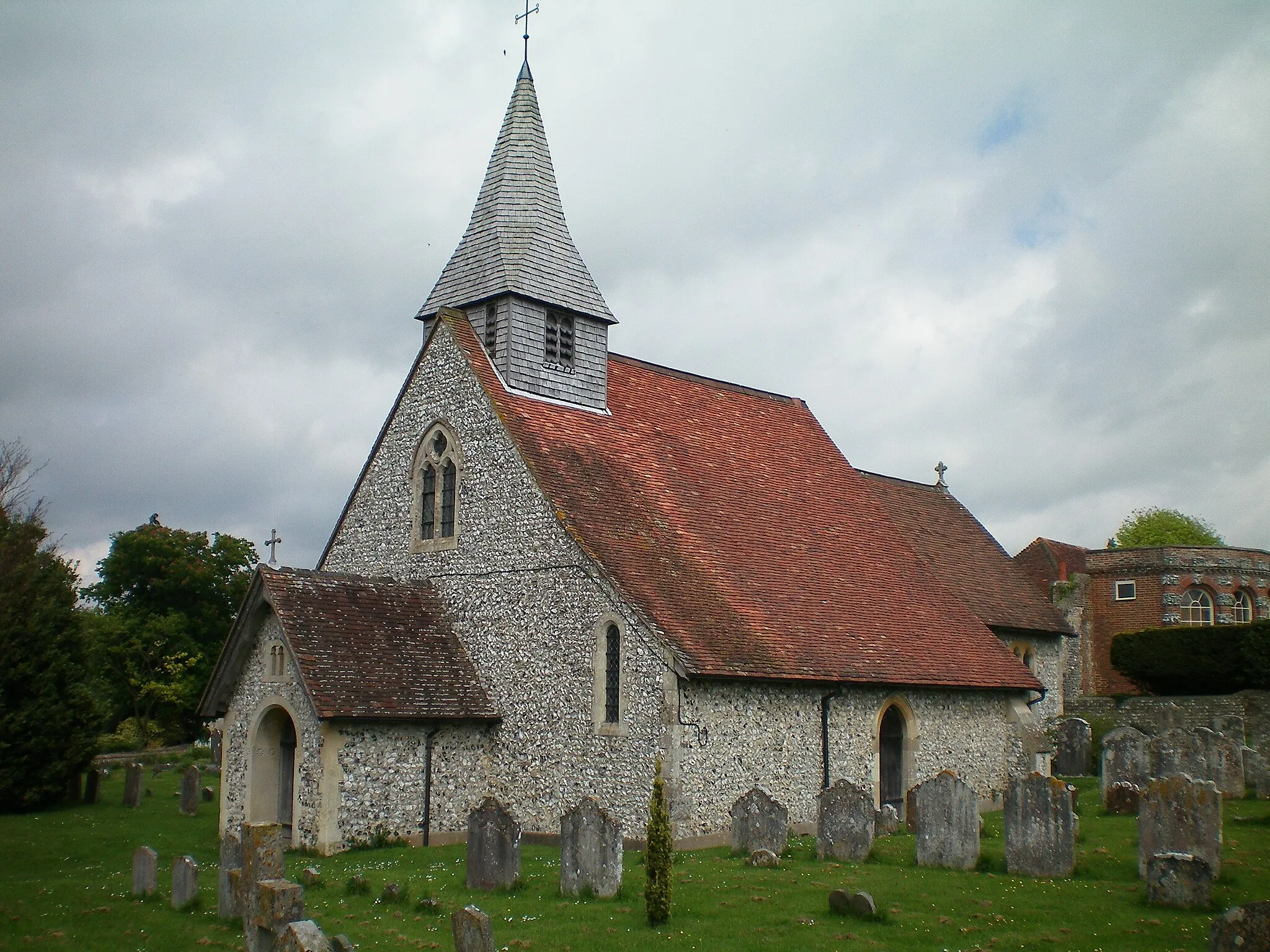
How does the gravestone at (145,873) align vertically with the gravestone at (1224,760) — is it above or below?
below

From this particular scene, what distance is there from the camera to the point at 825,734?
2081 centimetres

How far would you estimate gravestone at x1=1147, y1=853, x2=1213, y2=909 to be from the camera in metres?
12.4

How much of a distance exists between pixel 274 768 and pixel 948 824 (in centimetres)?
1218

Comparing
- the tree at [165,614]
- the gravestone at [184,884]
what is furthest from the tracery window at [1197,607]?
the tree at [165,614]

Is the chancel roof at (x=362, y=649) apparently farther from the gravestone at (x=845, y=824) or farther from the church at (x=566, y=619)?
the gravestone at (x=845, y=824)

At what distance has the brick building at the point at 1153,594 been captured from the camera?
37.6 meters

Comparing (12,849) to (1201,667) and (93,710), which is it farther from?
(1201,667)

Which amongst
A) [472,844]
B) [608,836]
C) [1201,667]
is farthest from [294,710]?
[1201,667]

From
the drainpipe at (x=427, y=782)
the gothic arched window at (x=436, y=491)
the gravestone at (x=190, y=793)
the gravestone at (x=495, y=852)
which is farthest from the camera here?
the gravestone at (x=190, y=793)

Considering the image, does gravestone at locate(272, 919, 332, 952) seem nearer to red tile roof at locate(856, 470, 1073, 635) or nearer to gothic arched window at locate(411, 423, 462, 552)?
gothic arched window at locate(411, 423, 462, 552)

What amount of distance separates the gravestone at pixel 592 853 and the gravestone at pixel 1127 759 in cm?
1263

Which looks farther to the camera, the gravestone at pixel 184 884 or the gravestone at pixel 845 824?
the gravestone at pixel 845 824

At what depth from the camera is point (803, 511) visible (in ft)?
84.8

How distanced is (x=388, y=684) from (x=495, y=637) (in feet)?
7.66
